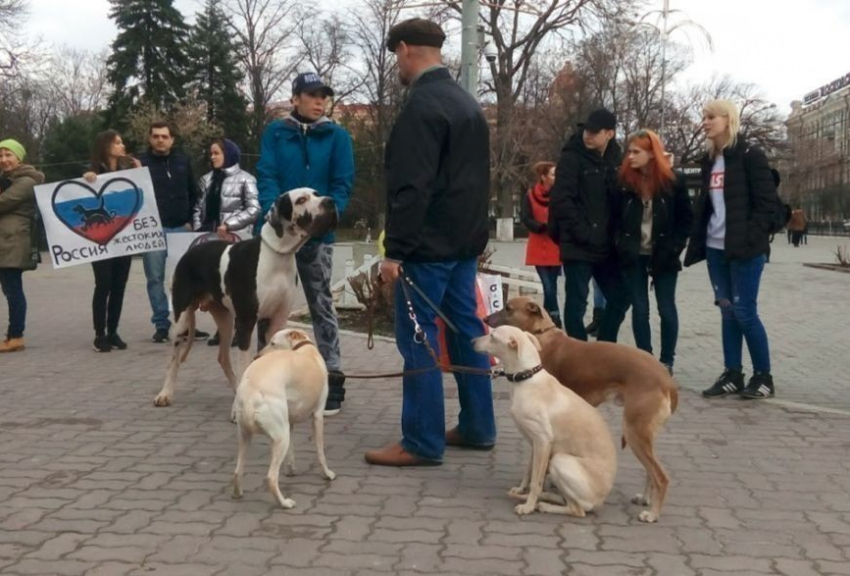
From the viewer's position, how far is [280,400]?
175 inches

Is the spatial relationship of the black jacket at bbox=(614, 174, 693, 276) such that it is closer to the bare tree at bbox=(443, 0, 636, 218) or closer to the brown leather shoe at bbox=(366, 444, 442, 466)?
the brown leather shoe at bbox=(366, 444, 442, 466)

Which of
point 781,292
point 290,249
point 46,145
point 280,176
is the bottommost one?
point 781,292

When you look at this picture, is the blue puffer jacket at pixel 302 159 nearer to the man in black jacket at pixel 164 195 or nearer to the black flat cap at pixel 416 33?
the black flat cap at pixel 416 33

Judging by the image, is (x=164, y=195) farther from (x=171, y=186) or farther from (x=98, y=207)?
(x=98, y=207)

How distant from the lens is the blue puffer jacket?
6.54 metres

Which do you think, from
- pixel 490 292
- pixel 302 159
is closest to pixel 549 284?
pixel 490 292

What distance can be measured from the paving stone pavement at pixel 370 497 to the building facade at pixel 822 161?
246 feet

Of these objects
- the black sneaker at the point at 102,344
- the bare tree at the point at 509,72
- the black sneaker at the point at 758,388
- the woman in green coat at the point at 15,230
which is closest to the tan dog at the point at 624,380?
the black sneaker at the point at 758,388

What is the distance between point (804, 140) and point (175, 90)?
67.8 m

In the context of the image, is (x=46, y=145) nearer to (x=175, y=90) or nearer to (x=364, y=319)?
(x=175, y=90)

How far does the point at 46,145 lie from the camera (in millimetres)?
56312

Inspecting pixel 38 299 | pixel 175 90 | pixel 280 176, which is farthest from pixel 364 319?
pixel 175 90

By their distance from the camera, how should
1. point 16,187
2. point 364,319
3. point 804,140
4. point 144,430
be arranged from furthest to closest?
point 804,140 < point 364,319 < point 16,187 < point 144,430

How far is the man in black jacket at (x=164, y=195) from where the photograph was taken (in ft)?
31.9
